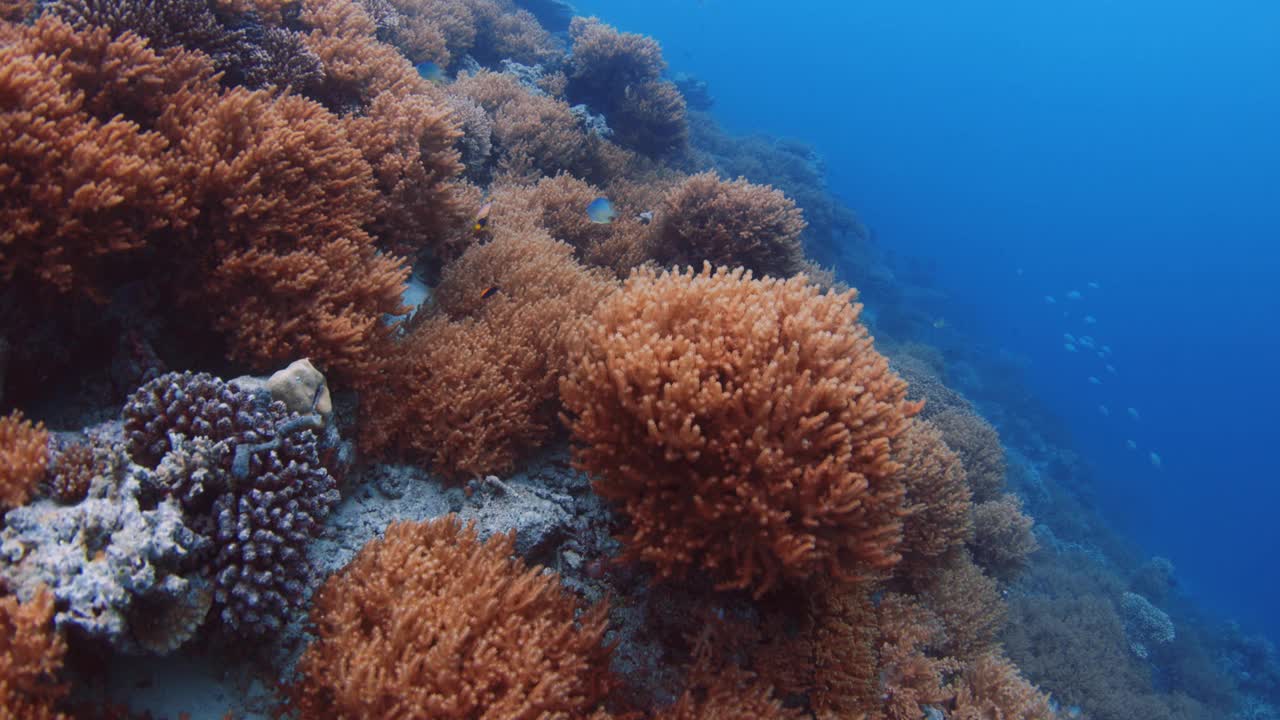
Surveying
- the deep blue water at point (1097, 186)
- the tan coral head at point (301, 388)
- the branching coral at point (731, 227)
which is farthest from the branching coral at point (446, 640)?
the deep blue water at point (1097, 186)

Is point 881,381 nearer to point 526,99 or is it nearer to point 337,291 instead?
point 337,291

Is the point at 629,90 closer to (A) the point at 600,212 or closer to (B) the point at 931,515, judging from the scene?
(A) the point at 600,212

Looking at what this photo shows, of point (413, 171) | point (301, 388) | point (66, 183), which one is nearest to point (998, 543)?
point (413, 171)

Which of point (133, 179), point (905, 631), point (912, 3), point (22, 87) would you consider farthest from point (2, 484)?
point (912, 3)

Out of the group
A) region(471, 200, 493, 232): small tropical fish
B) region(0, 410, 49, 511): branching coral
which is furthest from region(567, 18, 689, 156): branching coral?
region(0, 410, 49, 511): branching coral

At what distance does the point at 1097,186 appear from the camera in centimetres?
8419

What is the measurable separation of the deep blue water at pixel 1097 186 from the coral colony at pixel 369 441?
2662 cm

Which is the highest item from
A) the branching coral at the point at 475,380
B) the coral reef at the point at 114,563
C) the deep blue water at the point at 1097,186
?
the deep blue water at the point at 1097,186

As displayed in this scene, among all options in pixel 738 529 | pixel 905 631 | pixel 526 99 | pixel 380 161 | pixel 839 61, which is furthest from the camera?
pixel 839 61

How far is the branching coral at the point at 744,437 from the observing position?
266 centimetres

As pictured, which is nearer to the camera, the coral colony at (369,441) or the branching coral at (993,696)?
the coral colony at (369,441)

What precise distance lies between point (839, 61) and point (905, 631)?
395ft

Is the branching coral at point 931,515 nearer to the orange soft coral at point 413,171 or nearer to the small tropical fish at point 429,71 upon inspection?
the orange soft coral at point 413,171

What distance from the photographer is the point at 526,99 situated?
9969 millimetres
